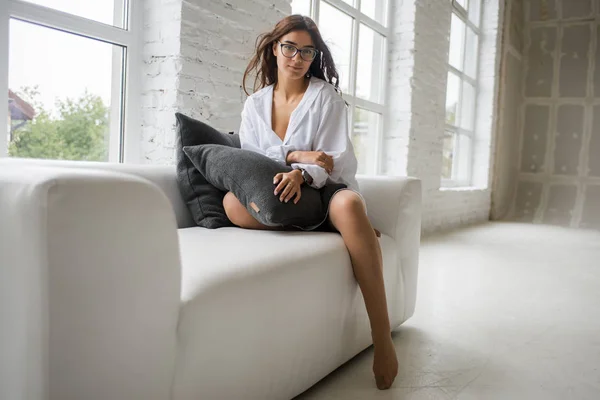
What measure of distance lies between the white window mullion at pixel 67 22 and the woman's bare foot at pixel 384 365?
164 cm

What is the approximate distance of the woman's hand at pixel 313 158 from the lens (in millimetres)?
1622

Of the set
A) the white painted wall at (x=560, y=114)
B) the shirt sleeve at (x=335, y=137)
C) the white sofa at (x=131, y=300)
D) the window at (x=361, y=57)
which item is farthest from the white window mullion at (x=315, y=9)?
the white painted wall at (x=560, y=114)

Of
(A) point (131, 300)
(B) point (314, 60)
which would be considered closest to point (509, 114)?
(B) point (314, 60)

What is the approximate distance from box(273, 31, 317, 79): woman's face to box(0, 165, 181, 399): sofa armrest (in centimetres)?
105

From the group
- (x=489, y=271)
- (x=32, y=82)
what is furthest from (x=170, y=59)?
(x=489, y=271)

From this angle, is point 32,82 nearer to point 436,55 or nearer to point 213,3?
point 213,3

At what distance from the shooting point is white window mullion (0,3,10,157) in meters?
1.80

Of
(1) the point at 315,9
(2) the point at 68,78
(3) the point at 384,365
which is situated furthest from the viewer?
(1) the point at 315,9

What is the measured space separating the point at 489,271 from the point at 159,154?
6.87 ft

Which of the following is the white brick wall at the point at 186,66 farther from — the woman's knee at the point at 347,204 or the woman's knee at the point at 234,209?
the woman's knee at the point at 347,204

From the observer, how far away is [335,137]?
174 cm

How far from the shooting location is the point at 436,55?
15.9ft

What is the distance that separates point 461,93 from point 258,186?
5.33 m

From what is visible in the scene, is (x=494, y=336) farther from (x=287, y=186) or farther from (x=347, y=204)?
(x=287, y=186)
